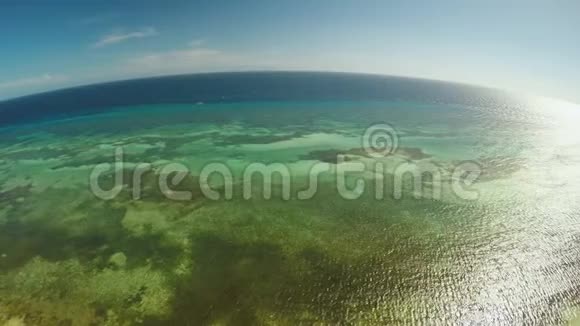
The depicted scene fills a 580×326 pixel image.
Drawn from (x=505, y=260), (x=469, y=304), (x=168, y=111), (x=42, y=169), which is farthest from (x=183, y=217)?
(x=168, y=111)

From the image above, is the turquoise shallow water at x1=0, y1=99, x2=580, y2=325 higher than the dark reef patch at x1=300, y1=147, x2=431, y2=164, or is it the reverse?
the dark reef patch at x1=300, y1=147, x2=431, y2=164

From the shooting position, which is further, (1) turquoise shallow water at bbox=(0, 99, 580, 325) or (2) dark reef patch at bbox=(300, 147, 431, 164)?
(2) dark reef patch at bbox=(300, 147, 431, 164)

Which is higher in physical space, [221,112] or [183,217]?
[221,112]

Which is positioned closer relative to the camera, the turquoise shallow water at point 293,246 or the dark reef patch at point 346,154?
the turquoise shallow water at point 293,246

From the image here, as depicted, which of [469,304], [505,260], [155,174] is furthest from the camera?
[155,174]

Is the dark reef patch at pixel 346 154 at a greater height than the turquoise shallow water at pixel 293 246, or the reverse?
the dark reef patch at pixel 346 154

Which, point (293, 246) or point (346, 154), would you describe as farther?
point (346, 154)

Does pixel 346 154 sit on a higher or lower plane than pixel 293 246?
higher

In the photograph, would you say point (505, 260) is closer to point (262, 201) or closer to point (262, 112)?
point (262, 201)
